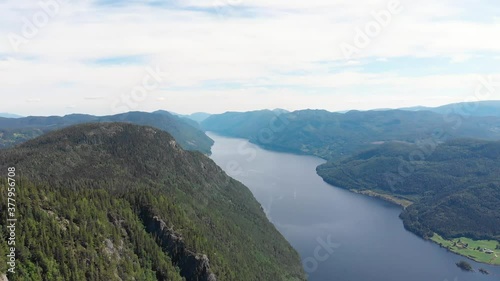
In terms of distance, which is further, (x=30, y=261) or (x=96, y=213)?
(x=96, y=213)

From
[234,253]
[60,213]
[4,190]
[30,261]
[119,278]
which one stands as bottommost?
[234,253]

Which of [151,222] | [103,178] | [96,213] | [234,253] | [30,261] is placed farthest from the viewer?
[103,178]

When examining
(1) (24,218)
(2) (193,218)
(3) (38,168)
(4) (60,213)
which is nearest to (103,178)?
(3) (38,168)

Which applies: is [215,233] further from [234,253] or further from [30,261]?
[30,261]

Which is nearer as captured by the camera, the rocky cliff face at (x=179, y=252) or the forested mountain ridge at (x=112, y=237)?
the forested mountain ridge at (x=112, y=237)

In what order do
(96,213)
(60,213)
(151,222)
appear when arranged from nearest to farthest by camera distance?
1. (60,213)
2. (96,213)
3. (151,222)

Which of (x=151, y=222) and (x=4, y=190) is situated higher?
(x=4, y=190)

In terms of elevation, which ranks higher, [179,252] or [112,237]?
[112,237]

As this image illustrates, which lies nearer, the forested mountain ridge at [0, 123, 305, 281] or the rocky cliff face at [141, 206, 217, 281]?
the forested mountain ridge at [0, 123, 305, 281]

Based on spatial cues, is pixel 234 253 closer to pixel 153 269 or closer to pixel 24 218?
pixel 153 269

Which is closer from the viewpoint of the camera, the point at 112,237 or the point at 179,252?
the point at 112,237
